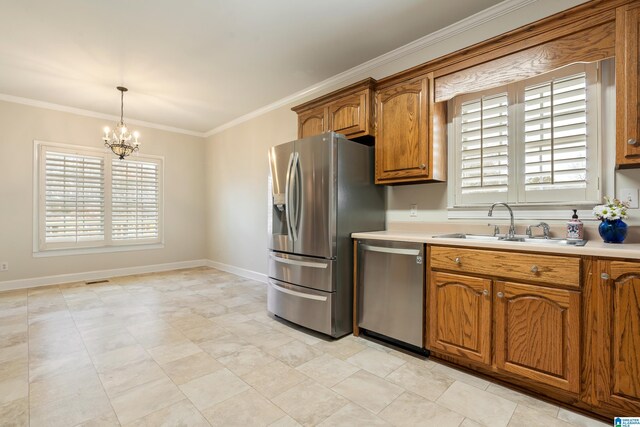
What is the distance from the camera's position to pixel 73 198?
4793 millimetres

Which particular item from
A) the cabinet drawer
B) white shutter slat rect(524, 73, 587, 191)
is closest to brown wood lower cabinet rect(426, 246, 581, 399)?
the cabinet drawer

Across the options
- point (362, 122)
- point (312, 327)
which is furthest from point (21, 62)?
point (312, 327)

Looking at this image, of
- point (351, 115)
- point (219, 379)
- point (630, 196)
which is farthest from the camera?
point (351, 115)

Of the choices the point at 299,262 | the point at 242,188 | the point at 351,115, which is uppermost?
the point at 351,115

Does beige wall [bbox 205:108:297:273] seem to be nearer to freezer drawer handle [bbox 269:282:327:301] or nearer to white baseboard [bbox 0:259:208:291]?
white baseboard [bbox 0:259:208:291]

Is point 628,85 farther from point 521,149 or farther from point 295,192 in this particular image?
point 295,192

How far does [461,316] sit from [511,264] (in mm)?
492

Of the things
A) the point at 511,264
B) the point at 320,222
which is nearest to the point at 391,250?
the point at 320,222

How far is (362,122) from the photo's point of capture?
9.75ft

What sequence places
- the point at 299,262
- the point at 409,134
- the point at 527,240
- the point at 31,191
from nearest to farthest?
the point at 527,240
the point at 409,134
the point at 299,262
the point at 31,191

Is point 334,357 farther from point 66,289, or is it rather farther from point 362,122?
point 66,289

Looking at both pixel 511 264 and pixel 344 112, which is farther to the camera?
pixel 344 112

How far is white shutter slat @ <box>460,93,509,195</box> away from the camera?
2.44 metres

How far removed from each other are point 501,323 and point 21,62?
16.9 feet
